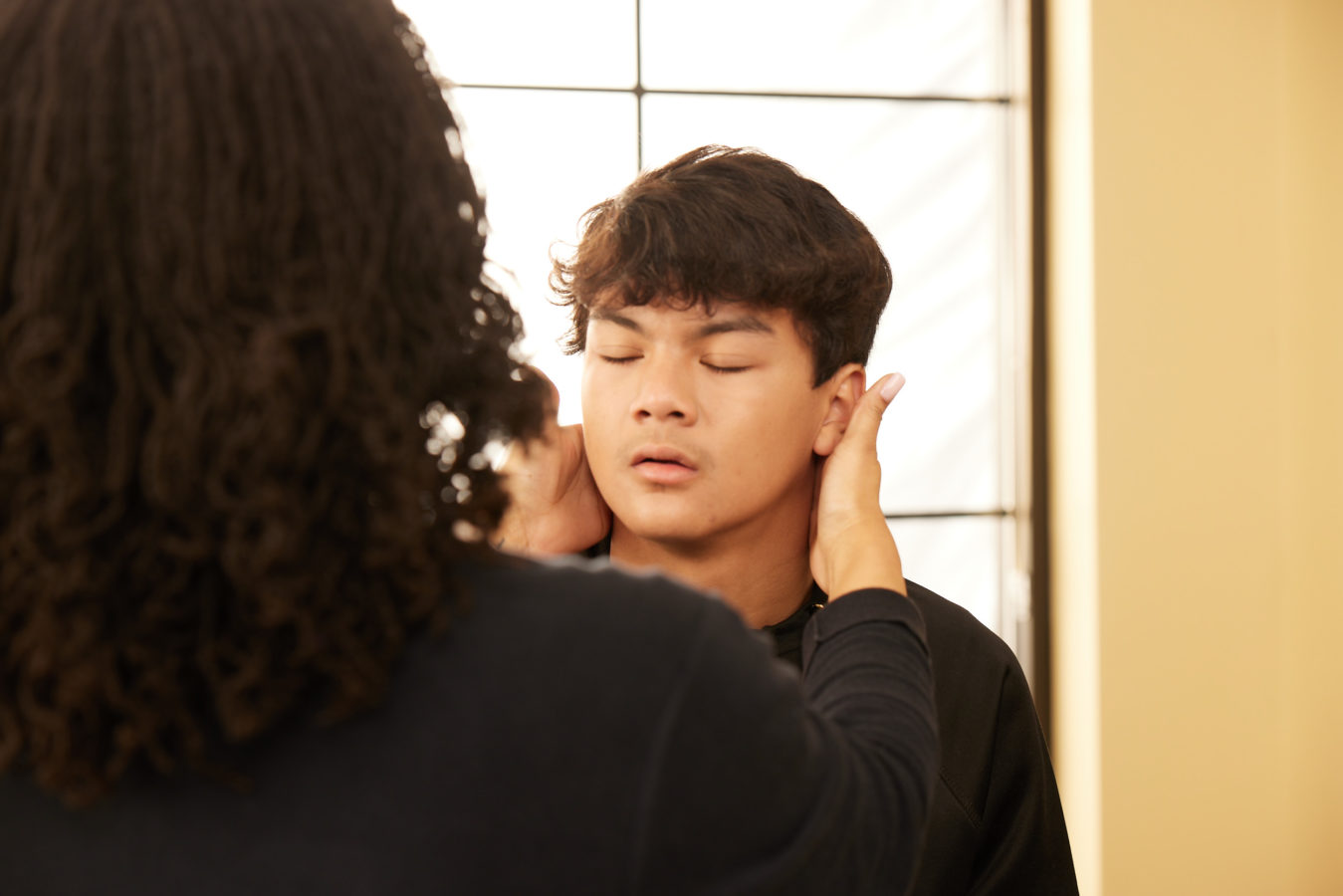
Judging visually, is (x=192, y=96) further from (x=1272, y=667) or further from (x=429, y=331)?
(x=1272, y=667)

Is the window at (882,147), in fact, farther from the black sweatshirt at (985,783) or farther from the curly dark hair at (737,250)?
the black sweatshirt at (985,783)

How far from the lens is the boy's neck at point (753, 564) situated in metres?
1.29

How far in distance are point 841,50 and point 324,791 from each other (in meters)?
2.14

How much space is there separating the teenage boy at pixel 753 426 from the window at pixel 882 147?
948 mm

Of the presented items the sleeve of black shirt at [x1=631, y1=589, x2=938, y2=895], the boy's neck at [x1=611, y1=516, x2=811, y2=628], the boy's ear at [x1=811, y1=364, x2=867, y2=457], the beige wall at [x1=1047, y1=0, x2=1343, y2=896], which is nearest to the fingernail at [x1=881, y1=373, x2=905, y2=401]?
the boy's ear at [x1=811, y1=364, x2=867, y2=457]

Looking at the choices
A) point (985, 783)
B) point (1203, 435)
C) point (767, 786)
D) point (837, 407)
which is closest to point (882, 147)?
point (1203, 435)

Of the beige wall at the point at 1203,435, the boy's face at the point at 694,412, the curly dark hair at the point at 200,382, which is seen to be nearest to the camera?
the curly dark hair at the point at 200,382

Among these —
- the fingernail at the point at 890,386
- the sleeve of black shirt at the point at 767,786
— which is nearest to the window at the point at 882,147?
the fingernail at the point at 890,386

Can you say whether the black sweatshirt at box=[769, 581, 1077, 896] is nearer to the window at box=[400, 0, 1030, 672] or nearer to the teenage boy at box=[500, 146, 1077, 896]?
the teenage boy at box=[500, 146, 1077, 896]

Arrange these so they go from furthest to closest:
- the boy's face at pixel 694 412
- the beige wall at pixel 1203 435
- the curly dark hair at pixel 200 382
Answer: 1. the beige wall at pixel 1203 435
2. the boy's face at pixel 694 412
3. the curly dark hair at pixel 200 382

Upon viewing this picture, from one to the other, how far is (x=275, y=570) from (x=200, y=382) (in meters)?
0.10

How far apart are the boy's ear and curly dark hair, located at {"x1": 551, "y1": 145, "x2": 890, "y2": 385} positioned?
2 cm

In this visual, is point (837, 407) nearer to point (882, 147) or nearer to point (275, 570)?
point (275, 570)

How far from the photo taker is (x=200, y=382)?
21.0 inches
